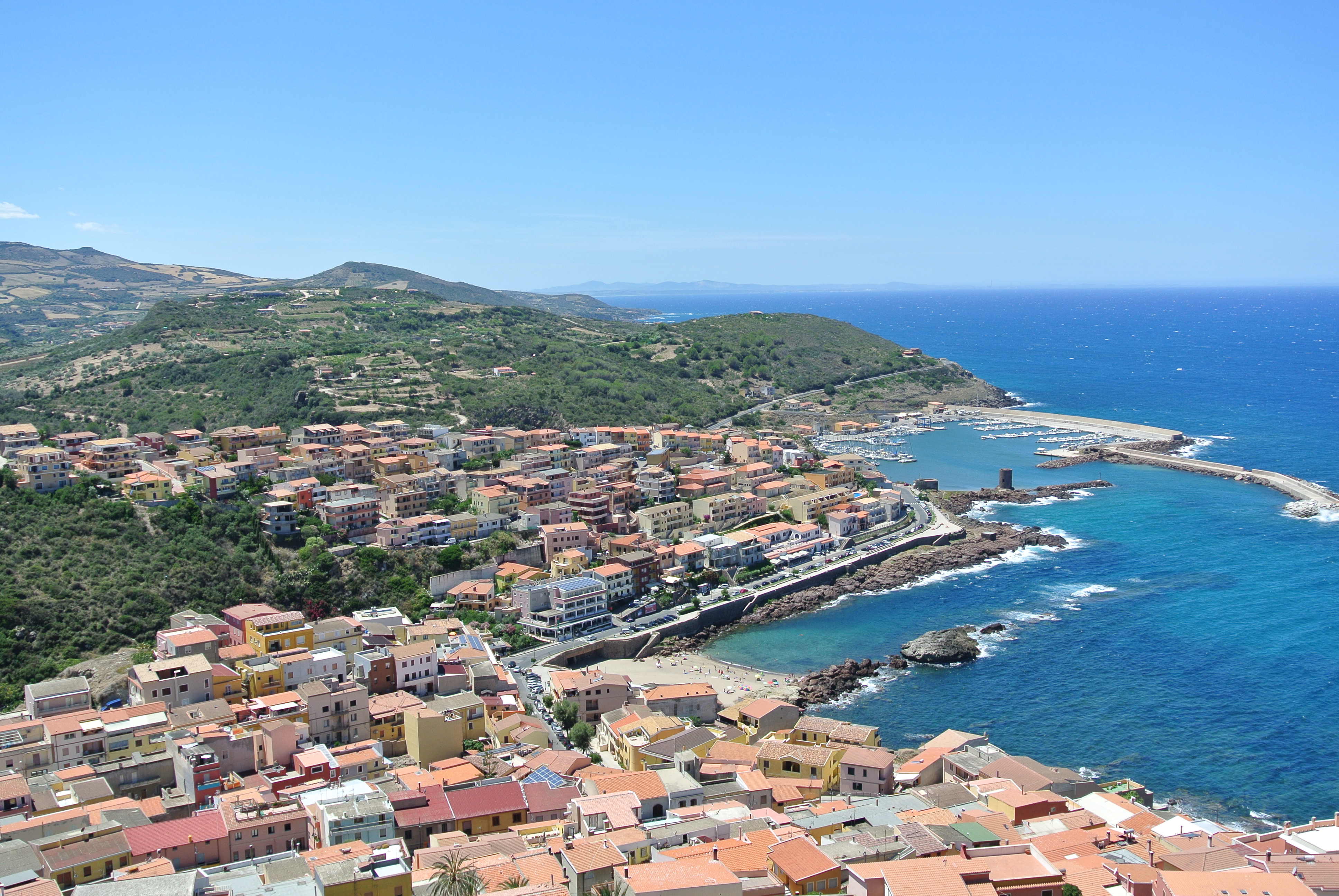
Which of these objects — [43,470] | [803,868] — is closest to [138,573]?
[43,470]

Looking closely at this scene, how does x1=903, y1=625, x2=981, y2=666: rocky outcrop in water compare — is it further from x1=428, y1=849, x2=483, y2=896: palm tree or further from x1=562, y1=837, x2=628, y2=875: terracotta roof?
x1=428, y1=849, x2=483, y2=896: palm tree

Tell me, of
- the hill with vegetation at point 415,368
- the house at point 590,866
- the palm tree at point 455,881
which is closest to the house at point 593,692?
the house at point 590,866

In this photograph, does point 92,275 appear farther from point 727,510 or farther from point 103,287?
point 727,510

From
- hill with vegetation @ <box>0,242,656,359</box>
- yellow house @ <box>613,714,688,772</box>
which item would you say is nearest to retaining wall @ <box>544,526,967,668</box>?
yellow house @ <box>613,714,688,772</box>

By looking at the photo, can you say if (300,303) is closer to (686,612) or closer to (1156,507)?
(686,612)

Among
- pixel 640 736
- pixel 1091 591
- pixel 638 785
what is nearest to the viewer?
pixel 638 785

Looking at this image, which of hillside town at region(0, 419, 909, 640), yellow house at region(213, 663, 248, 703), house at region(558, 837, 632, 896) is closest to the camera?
house at region(558, 837, 632, 896)
